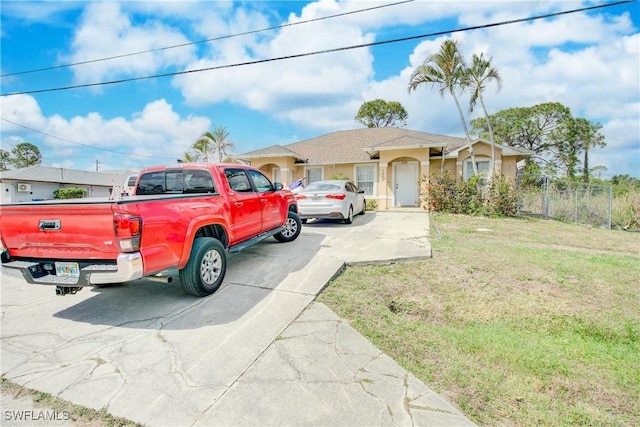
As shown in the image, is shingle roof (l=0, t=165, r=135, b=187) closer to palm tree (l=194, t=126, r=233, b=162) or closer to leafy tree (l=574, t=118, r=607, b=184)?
palm tree (l=194, t=126, r=233, b=162)

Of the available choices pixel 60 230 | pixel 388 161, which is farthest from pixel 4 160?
pixel 60 230

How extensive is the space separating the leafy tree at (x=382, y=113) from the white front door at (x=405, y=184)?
19.3 metres

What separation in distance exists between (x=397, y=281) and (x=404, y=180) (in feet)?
40.0

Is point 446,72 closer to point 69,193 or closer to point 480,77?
point 480,77

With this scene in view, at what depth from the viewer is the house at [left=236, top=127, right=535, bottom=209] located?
50.1 feet

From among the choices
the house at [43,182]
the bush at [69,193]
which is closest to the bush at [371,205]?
the house at [43,182]

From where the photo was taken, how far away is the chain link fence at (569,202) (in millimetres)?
12555

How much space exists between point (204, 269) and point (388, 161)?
13345mm

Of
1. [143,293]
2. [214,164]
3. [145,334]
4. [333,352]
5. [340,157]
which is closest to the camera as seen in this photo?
[333,352]

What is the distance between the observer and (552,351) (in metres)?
3.59

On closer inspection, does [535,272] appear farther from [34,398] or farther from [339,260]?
[34,398]

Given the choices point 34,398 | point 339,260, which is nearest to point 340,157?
point 339,260

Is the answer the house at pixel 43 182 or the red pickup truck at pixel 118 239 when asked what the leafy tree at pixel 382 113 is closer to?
the house at pixel 43 182

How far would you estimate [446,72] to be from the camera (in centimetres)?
1422
